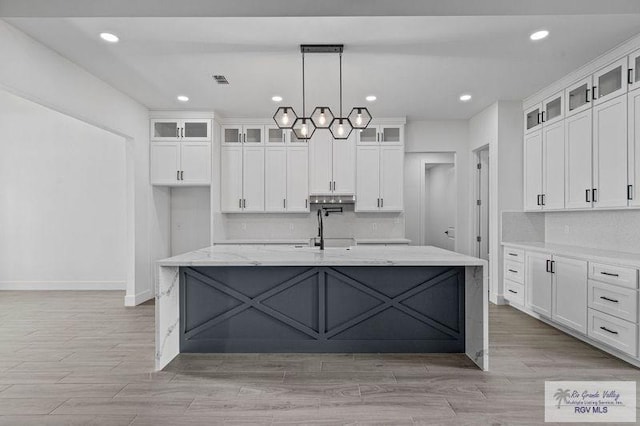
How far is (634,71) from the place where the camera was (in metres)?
3.30

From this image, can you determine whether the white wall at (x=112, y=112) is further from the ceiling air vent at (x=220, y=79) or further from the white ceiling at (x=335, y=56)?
the ceiling air vent at (x=220, y=79)

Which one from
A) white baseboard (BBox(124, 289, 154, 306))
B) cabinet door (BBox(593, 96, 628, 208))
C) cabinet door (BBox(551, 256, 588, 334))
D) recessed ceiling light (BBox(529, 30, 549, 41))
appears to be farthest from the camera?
white baseboard (BBox(124, 289, 154, 306))

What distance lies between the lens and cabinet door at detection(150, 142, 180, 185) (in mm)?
5707

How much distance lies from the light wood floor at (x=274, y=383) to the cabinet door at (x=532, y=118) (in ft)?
8.65

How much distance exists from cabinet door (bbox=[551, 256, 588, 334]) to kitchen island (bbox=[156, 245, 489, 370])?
1.25 meters

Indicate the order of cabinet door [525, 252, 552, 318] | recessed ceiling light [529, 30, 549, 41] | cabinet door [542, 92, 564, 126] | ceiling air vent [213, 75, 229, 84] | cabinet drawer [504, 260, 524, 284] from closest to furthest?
recessed ceiling light [529, 30, 549, 41] → cabinet door [525, 252, 552, 318] → ceiling air vent [213, 75, 229, 84] → cabinet door [542, 92, 564, 126] → cabinet drawer [504, 260, 524, 284]

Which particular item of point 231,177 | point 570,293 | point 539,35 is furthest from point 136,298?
point 539,35

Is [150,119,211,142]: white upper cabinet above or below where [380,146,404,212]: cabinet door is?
above

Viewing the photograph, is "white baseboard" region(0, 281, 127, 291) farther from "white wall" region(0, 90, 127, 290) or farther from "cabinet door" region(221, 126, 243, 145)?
"cabinet door" region(221, 126, 243, 145)

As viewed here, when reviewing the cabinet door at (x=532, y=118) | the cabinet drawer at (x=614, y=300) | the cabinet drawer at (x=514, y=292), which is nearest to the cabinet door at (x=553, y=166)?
the cabinet door at (x=532, y=118)

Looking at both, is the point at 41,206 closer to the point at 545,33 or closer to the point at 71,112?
the point at 71,112

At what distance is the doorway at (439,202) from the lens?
639 cm

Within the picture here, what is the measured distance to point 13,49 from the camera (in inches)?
123

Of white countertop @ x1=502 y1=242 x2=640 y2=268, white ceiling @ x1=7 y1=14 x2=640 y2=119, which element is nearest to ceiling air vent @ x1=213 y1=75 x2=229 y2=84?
white ceiling @ x1=7 y1=14 x2=640 y2=119
